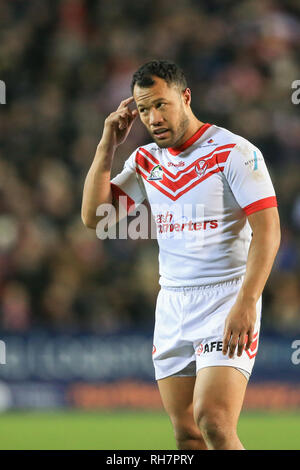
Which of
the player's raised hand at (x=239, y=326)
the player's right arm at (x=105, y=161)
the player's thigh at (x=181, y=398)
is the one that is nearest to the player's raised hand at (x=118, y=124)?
the player's right arm at (x=105, y=161)

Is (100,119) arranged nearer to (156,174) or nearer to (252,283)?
(156,174)

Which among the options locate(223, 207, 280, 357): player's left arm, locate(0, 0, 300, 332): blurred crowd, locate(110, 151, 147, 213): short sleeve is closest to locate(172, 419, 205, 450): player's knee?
locate(223, 207, 280, 357): player's left arm

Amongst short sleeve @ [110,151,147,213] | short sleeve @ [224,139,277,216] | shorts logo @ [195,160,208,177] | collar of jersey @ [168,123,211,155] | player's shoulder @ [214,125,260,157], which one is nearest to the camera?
short sleeve @ [224,139,277,216]

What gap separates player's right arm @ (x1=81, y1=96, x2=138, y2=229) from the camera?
4434mm

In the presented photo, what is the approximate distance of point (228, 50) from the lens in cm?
1193

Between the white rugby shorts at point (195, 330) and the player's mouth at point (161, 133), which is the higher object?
the player's mouth at point (161, 133)

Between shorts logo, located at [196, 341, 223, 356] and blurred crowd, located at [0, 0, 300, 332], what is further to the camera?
blurred crowd, located at [0, 0, 300, 332]

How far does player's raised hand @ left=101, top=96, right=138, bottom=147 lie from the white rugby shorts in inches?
32.7

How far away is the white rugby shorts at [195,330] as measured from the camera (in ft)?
13.1

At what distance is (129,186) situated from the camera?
461 centimetres

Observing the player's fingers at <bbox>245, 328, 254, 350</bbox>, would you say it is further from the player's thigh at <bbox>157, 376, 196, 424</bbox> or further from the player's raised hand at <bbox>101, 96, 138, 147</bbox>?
the player's raised hand at <bbox>101, 96, 138, 147</bbox>

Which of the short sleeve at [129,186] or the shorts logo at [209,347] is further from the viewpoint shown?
the short sleeve at [129,186]

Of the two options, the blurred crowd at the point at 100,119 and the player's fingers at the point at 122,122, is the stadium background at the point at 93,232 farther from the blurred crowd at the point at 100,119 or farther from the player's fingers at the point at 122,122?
the player's fingers at the point at 122,122
